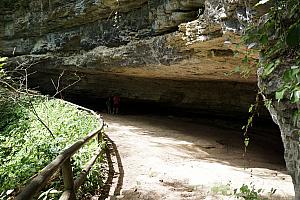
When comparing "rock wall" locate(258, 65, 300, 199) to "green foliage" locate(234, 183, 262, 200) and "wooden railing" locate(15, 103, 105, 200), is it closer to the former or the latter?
"green foliage" locate(234, 183, 262, 200)

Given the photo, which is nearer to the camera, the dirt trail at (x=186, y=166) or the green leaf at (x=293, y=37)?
the green leaf at (x=293, y=37)

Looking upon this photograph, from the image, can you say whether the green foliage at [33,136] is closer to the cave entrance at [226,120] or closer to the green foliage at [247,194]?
A: the green foliage at [247,194]

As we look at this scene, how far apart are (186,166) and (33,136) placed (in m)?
3.80

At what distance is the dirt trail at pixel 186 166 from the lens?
5.07 meters

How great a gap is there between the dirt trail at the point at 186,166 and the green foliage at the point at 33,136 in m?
1.05

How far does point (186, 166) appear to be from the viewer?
6660 mm

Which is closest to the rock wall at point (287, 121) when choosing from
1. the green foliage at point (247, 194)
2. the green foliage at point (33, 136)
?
the green foliage at point (247, 194)

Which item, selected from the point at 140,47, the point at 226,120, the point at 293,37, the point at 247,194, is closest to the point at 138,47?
the point at 140,47

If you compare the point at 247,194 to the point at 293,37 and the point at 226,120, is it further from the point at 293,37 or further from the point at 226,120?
the point at 226,120

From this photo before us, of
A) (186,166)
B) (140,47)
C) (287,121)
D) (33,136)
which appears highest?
(140,47)

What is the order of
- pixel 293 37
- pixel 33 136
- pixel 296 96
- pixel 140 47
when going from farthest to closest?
pixel 140 47 → pixel 33 136 → pixel 296 96 → pixel 293 37

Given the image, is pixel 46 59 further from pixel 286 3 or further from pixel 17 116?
pixel 286 3

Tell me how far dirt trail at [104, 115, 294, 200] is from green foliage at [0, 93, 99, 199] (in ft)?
3.46

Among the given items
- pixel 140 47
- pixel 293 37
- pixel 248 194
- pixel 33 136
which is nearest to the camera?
pixel 293 37
